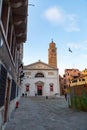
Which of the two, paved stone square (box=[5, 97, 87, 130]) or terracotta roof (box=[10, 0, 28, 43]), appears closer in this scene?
terracotta roof (box=[10, 0, 28, 43])

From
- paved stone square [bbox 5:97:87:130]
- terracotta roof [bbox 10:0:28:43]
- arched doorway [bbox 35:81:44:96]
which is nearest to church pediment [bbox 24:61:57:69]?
arched doorway [bbox 35:81:44:96]

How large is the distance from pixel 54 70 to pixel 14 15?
43.4 metres

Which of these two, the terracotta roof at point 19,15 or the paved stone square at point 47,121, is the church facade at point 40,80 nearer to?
the paved stone square at point 47,121

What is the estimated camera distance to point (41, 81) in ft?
160

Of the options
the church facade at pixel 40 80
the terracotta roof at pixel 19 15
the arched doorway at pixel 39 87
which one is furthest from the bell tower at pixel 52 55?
the terracotta roof at pixel 19 15

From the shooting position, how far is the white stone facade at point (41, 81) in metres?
48.5

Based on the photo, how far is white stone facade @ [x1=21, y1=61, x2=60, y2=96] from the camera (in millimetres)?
48513

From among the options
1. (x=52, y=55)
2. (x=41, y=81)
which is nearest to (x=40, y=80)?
(x=41, y=81)

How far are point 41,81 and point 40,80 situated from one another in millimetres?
470

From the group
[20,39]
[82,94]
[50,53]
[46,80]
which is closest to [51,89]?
[46,80]

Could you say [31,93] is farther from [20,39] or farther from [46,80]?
[20,39]

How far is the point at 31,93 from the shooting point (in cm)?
4881

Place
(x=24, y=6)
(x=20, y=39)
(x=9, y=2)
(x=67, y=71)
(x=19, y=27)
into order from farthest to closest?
(x=67, y=71) → (x=20, y=39) → (x=19, y=27) → (x=24, y=6) → (x=9, y=2)

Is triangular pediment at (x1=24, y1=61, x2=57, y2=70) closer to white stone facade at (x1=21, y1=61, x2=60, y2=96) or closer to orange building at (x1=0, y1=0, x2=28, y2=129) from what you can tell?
white stone facade at (x1=21, y1=61, x2=60, y2=96)
